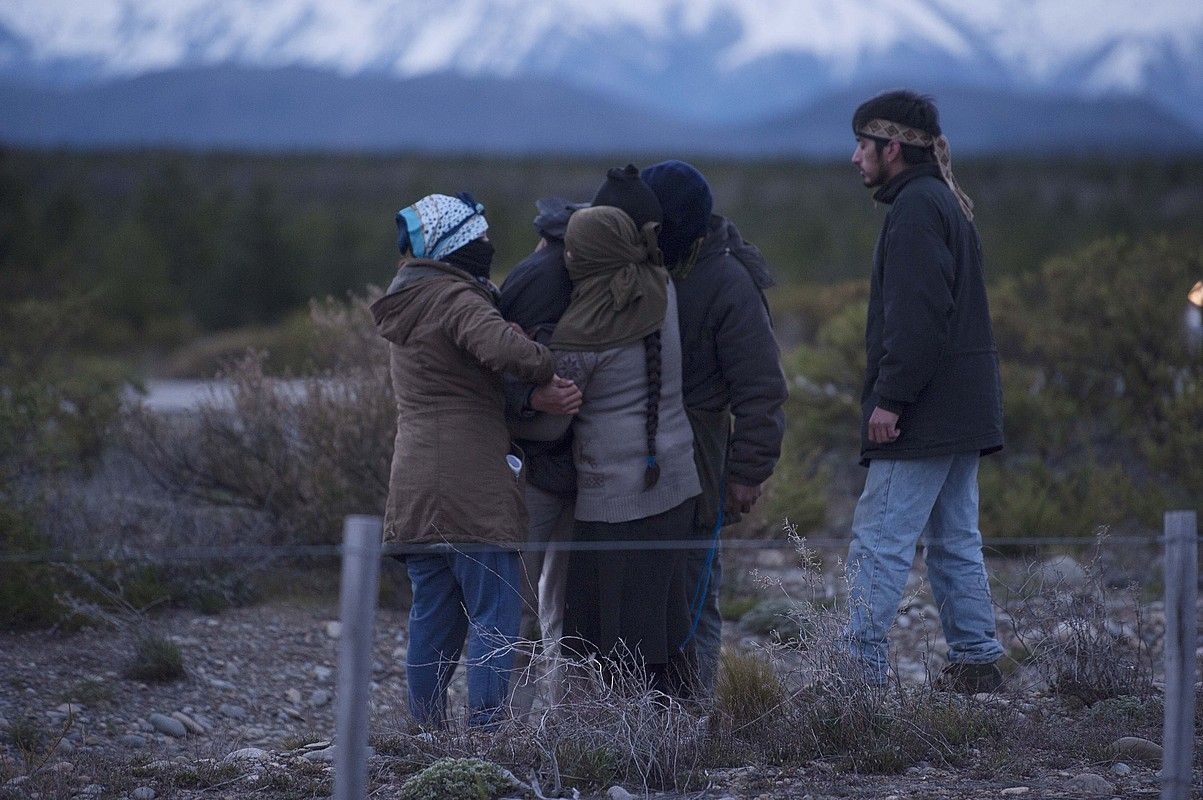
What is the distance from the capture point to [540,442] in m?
3.96

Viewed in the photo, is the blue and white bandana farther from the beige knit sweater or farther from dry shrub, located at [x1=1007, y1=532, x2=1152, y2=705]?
dry shrub, located at [x1=1007, y1=532, x2=1152, y2=705]

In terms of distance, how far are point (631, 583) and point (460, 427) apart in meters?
Result: 0.71

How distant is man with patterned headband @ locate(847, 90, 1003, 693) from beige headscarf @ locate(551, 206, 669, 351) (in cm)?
77

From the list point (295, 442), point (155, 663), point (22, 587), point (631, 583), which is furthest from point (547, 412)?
point (295, 442)

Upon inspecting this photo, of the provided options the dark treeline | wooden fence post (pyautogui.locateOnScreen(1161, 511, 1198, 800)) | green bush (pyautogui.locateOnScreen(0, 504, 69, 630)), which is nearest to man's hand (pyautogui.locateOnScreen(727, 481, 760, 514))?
wooden fence post (pyautogui.locateOnScreen(1161, 511, 1198, 800))

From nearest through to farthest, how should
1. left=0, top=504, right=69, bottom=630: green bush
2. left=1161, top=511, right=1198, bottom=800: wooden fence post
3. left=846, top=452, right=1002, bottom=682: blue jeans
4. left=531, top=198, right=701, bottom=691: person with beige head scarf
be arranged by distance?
left=1161, top=511, right=1198, bottom=800: wooden fence post → left=531, top=198, right=701, bottom=691: person with beige head scarf → left=846, top=452, right=1002, bottom=682: blue jeans → left=0, top=504, right=69, bottom=630: green bush

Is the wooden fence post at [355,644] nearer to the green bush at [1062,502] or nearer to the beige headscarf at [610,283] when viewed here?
the beige headscarf at [610,283]

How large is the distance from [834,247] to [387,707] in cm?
2652

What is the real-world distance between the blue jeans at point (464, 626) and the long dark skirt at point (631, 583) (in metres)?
0.21

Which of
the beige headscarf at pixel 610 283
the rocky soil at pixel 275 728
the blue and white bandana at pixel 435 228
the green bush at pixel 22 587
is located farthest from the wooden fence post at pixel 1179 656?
the green bush at pixel 22 587

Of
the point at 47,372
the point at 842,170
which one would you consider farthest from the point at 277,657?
the point at 842,170

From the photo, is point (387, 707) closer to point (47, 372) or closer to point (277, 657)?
point (277, 657)

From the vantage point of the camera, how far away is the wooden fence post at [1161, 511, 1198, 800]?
2951 millimetres

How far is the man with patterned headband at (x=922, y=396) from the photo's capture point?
3969 mm
